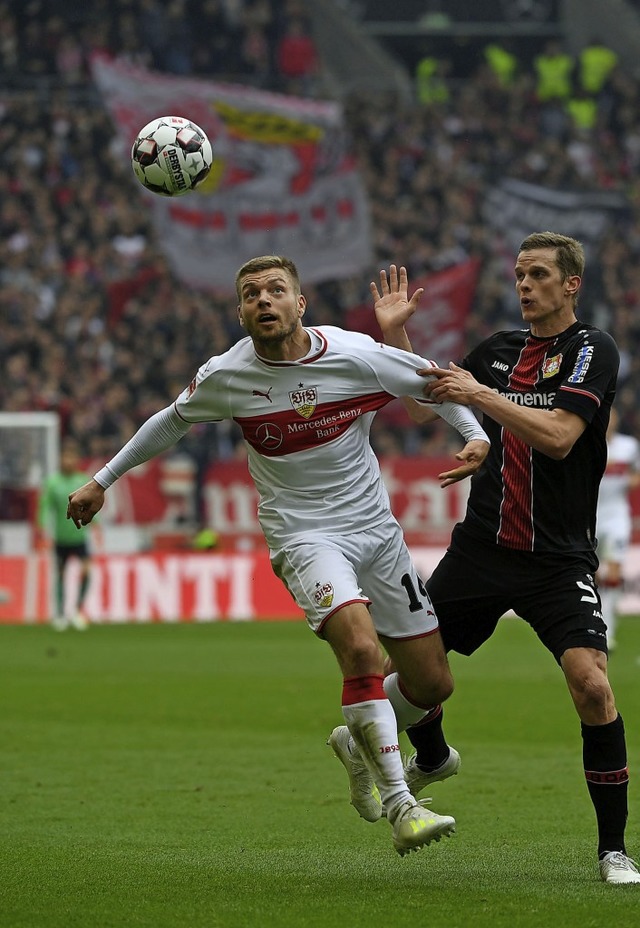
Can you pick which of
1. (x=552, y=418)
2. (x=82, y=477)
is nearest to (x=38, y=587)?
(x=82, y=477)

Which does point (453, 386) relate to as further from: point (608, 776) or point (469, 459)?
point (608, 776)

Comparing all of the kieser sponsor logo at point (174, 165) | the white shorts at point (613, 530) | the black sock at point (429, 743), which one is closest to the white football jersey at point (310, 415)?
the black sock at point (429, 743)

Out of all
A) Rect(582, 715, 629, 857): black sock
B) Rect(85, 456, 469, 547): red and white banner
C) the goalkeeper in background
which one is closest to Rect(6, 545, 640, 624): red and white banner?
the goalkeeper in background

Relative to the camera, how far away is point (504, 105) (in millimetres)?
32688

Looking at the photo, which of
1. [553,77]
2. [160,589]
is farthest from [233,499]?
[553,77]

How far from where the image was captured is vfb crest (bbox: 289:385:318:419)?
21.6 feet

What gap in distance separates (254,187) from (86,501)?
20167 mm

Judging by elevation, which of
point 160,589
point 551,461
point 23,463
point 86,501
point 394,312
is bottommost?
point 160,589

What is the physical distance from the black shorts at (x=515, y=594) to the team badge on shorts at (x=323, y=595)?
0.72 metres

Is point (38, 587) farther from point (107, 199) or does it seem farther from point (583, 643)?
point (583, 643)

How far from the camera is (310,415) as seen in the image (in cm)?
659

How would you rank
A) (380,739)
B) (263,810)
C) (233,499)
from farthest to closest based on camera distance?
1. (233,499)
2. (263,810)
3. (380,739)

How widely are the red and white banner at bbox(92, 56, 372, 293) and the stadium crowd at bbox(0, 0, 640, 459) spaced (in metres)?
1.51

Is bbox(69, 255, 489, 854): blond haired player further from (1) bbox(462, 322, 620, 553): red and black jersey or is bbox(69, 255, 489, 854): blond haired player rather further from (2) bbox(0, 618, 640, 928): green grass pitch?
(2) bbox(0, 618, 640, 928): green grass pitch
